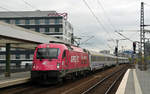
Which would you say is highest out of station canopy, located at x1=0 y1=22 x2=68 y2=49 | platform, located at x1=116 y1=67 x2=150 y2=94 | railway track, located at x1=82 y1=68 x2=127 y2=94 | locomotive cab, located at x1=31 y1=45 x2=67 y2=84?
station canopy, located at x1=0 y1=22 x2=68 y2=49

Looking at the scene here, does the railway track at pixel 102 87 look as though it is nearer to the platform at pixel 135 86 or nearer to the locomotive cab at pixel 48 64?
the platform at pixel 135 86

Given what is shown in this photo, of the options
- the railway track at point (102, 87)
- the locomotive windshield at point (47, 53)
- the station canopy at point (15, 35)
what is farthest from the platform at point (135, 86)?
the station canopy at point (15, 35)

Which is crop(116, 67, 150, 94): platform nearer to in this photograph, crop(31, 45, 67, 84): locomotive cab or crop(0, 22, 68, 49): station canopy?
crop(31, 45, 67, 84): locomotive cab

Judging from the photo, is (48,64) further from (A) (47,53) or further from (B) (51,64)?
(A) (47,53)

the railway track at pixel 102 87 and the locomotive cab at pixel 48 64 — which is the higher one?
the locomotive cab at pixel 48 64

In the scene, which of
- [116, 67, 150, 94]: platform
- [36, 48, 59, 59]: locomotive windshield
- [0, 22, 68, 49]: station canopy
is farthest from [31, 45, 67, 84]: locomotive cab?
[116, 67, 150, 94]: platform

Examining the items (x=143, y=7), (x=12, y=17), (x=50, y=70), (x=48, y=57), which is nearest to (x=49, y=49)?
(x=48, y=57)

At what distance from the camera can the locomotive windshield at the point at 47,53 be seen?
16533 millimetres

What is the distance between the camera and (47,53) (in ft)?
54.9

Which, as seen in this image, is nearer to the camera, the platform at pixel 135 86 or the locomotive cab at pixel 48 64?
the platform at pixel 135 86

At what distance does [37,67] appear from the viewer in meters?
16.2

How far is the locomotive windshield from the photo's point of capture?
16533 millimetres

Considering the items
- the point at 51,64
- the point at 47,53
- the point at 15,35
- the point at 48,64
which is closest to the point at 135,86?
the point at 51,64

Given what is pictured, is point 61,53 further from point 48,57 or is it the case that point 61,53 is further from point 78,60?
point 78,60
